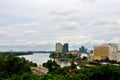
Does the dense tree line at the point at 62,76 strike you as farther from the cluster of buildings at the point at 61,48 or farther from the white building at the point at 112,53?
the cluster of buildings at the point at 61,48

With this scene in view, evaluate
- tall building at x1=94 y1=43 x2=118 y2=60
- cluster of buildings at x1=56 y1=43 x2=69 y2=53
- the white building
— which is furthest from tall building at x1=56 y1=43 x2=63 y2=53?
the white building

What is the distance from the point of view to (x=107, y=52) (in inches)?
4493

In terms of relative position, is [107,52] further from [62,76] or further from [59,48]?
[62,76]

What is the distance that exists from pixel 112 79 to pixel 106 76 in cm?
36

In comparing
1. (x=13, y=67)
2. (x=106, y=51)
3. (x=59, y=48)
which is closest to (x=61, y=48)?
(x=59, y=48)

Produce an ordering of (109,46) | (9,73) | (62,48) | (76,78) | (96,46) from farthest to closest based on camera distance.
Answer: (62,48) < (96,46) < (109,46) < (9,73) < (76,78)

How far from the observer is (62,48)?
638 feet

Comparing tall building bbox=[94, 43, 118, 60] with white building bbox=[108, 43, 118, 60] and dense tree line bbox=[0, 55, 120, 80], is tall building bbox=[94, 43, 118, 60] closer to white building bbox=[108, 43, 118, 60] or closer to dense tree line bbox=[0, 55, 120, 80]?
white building bbox=[108, 43, 118, 60]

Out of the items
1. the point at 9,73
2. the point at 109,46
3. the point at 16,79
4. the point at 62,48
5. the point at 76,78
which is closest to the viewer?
the point at 76,78

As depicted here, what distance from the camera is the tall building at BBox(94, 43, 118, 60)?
112875mm

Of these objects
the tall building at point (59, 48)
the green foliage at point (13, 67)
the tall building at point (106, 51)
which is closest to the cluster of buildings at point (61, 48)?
the tall building at point (59, 48)

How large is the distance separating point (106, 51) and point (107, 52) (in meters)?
0.65

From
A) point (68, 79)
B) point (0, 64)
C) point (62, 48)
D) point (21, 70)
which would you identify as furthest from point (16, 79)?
point (62, 48)

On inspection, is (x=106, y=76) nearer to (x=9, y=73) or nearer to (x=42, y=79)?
(x=42, y=79)
